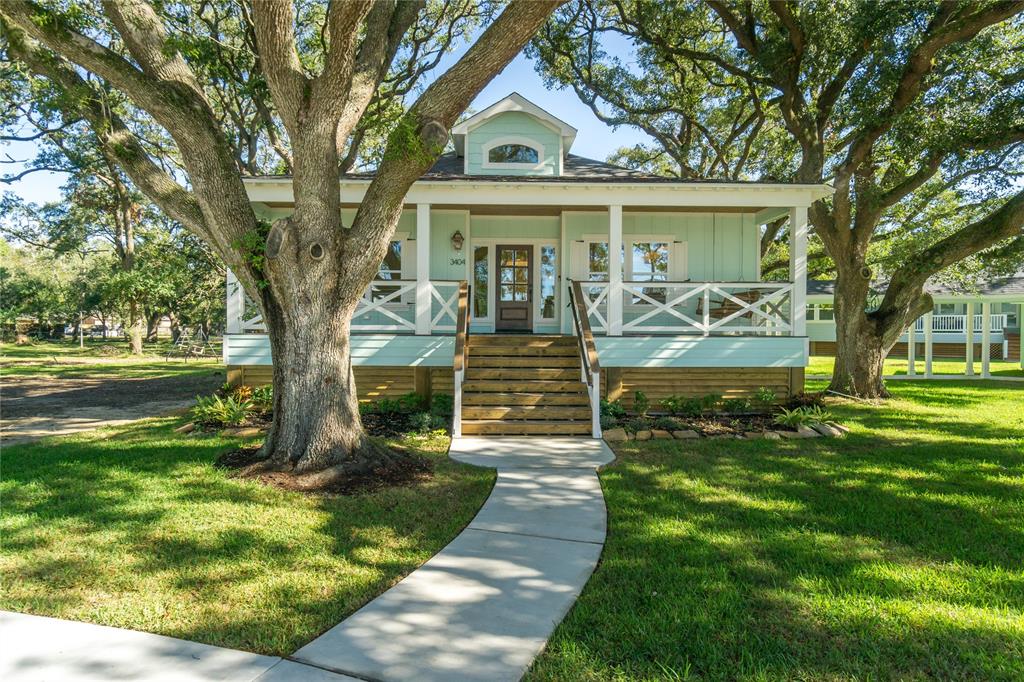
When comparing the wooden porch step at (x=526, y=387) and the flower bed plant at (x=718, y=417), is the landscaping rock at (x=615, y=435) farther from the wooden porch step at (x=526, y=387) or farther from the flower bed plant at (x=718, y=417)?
the wooden porch step at (x=526, y=387)

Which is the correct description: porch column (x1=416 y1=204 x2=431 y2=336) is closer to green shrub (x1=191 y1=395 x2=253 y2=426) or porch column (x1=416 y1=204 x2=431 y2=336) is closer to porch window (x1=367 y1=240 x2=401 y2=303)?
porch window (x1=367 y1=240 x2=401 y2=303)

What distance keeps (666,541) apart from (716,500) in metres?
1.20

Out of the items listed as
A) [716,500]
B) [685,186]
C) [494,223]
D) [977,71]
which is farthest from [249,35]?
[977,71]

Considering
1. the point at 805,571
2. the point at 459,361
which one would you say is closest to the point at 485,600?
the point at 805,571

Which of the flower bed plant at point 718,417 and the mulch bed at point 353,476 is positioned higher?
the flower bed plant at point 718,417

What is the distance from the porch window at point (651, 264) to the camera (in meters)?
11.9

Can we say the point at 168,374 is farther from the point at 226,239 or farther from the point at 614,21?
the point at 614,21

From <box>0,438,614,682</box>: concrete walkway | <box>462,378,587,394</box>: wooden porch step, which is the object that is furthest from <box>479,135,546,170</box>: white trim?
<box>0,438,614,682</box>: concrete walkway

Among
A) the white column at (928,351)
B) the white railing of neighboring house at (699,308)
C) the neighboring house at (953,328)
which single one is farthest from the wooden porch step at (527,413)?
the neighboring house at (953,328)

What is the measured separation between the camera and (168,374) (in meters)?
16.9

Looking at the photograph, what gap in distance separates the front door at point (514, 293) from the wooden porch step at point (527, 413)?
406cm

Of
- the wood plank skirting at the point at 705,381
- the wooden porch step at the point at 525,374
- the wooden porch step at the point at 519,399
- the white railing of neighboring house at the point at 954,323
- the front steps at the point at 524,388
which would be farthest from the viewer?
the white railing of neighboring house at the point at 954,323

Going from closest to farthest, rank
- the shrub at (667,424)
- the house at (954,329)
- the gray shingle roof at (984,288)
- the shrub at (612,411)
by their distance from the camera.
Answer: the shrub at (667,424) → the shrub at (612,411) → the gray shingle roof at (984,288) → the house at (954,329)

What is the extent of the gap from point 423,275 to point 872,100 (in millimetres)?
9110
